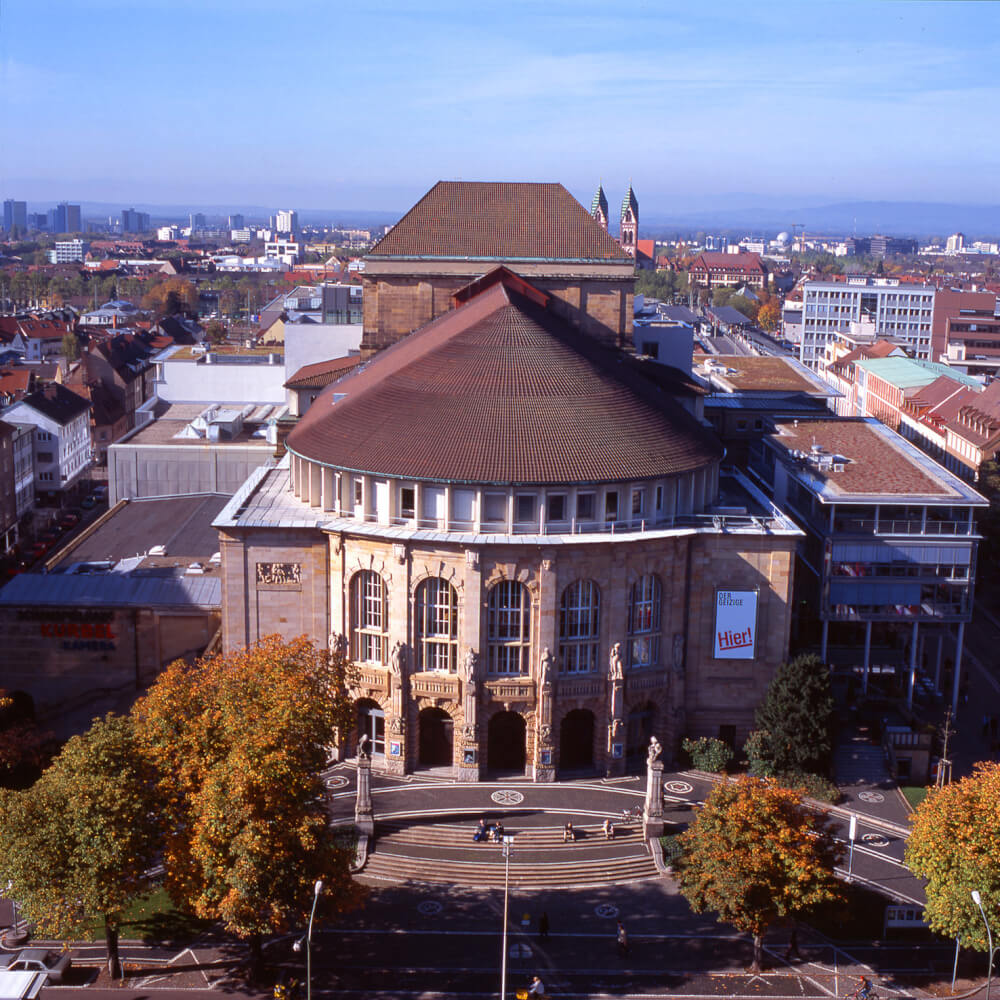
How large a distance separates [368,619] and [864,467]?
36.7 meters

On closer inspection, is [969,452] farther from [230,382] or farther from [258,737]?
[258,737]

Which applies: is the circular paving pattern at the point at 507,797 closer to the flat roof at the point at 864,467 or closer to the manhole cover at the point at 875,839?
the manhole cover at the point at 875,839

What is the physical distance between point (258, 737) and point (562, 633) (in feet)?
72.8

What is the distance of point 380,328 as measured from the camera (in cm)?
9056

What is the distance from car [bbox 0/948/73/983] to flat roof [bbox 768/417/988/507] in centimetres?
4984

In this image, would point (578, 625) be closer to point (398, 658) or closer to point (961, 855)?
point (398, 658)

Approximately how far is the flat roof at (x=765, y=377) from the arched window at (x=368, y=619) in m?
63.1

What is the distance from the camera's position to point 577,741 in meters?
69.8

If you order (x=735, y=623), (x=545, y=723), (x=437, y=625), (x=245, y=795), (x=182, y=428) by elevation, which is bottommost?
(x=545, y=723)

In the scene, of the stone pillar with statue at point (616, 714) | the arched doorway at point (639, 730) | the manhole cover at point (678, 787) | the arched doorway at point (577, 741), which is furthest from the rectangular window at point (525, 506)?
the manhole cover at point (678, 787)

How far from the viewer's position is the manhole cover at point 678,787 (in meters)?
67.6

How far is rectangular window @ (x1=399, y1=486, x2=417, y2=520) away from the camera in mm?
67500

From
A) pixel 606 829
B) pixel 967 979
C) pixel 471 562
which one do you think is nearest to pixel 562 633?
pixel 471 562

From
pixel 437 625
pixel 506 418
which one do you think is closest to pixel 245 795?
pixel 437 625
